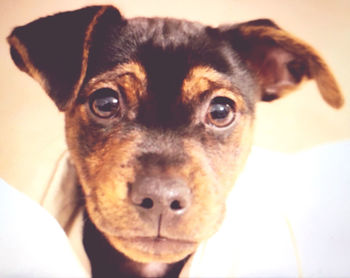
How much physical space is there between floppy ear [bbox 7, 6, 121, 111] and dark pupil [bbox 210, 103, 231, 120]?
1.26ft

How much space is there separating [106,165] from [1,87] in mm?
417

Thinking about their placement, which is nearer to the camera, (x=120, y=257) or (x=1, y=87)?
(x=1, y=87)

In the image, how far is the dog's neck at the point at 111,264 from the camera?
132 centimetres

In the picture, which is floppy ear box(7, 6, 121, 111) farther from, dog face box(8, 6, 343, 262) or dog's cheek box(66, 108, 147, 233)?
dog's cheek box(66, 108, 147, 233)

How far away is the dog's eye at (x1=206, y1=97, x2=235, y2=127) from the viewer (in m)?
1.18

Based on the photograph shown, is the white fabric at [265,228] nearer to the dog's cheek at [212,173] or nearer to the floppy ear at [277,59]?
the dog's cheek at [212,173]

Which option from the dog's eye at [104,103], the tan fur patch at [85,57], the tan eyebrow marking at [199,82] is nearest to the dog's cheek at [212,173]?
the tan eyebrow marking at [199,82]

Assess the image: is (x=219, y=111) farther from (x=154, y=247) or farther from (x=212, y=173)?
(x=154, y=247)

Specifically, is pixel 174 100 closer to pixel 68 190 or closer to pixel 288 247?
pixel 68 190

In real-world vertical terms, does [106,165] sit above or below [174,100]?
below

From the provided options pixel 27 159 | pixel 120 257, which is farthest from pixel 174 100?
pixel 120 257

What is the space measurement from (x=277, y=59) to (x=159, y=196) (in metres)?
0.71

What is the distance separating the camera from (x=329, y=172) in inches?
48.0

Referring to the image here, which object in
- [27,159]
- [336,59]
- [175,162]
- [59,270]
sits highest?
[336,59]
